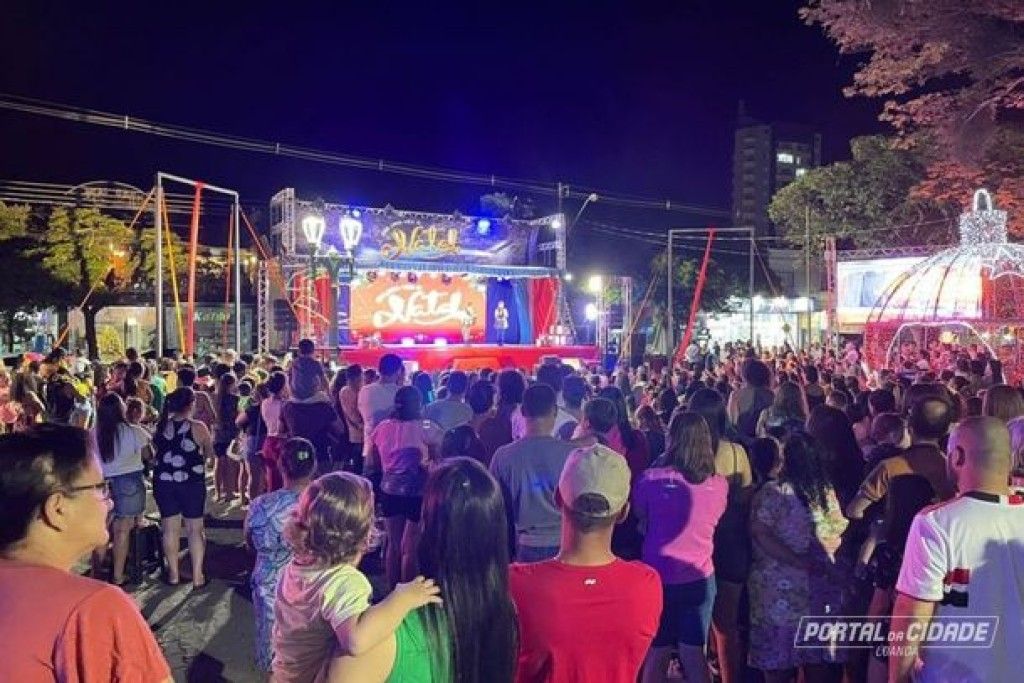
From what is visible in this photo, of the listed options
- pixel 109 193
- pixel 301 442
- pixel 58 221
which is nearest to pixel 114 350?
pixel 58 221

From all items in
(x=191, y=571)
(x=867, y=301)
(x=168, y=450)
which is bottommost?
(x=191, y=571)

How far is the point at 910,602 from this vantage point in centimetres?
272

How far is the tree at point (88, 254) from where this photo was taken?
28.7 meters

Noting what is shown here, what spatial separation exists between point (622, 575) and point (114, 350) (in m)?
32.4

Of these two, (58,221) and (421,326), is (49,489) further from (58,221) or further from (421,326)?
(58,221)

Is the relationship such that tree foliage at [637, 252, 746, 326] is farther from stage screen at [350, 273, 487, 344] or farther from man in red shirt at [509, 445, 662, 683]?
man in red shirt at [509, 445, 662, 683]

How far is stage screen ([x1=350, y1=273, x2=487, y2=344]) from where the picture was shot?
22.8 m

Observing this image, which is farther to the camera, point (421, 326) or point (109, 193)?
point (109, 193)

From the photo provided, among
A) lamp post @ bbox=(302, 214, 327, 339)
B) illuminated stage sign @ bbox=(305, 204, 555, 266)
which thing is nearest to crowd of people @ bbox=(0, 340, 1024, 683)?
lamp post @ bbox=(302, 214, 327, 339)

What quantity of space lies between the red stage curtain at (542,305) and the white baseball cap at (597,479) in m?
22.8

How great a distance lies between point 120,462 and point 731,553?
4809mm

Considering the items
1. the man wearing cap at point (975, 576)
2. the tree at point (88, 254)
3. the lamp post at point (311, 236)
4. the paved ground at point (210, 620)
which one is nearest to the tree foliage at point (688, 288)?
the lamp post at point (311, 236)

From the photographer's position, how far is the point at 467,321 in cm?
2456

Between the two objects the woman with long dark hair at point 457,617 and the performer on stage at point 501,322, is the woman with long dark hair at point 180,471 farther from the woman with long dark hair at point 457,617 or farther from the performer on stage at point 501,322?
the performer on stage at point 501,322
